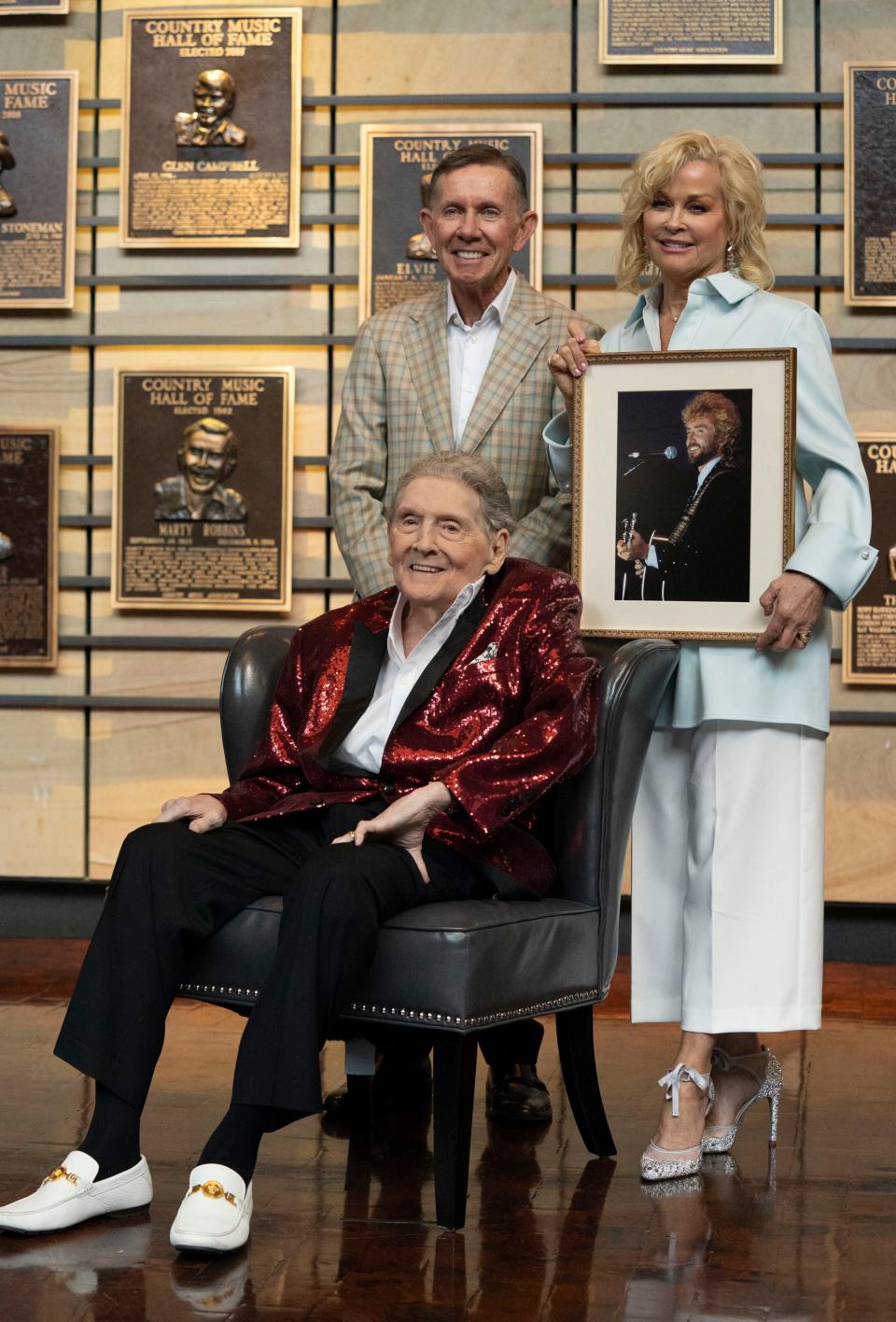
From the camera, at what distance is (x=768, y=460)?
9.71ft

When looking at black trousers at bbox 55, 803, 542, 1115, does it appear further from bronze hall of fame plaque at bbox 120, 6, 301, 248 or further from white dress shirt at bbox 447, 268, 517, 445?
bronze hall of fame plaque at bbox 120, 6, 301, 248

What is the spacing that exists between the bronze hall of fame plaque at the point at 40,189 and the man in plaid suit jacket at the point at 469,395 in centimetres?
219

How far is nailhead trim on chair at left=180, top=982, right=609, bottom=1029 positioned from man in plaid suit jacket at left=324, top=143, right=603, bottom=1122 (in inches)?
21.6

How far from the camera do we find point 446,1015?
8.47ft

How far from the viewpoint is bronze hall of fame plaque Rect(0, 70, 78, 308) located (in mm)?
5383

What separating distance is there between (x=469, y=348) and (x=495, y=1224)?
181 centimetres

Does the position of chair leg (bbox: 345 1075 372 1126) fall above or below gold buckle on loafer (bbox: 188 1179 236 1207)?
below

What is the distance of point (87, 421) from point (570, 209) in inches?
68.7

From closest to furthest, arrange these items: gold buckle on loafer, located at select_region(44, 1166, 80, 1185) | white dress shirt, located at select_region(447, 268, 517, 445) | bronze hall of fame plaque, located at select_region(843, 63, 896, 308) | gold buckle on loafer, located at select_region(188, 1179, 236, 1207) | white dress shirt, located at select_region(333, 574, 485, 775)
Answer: gold buckle on loafer, located at select_region(188, 1179, 236, 1207) < gold buckle on loafer, located at select_region(44, 1166, 80, 1185) < white dress shirt, located at select_region(333, 574, 485, 775) < white dress shirt, located at select_region(447, 268, 517, 445) < bronze hall of fame plaque, located at select_region(843, 63, 896, 308)

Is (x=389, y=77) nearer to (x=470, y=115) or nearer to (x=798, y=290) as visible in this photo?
(x=470, y=115)

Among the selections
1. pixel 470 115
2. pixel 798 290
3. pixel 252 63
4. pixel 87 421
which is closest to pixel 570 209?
pixel 470 115

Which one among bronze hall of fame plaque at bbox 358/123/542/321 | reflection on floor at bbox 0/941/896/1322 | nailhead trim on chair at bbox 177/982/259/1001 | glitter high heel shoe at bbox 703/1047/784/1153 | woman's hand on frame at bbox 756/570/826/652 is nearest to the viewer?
reflection on floor at bbox 0/941/896/1322

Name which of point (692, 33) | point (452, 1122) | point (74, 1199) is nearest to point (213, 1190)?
point (74, 1199)

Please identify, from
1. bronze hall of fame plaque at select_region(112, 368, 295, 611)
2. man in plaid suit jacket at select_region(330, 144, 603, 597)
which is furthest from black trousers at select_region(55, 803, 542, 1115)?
bronze hall of fame plaque at select_region(112, 368, 295, 611)
